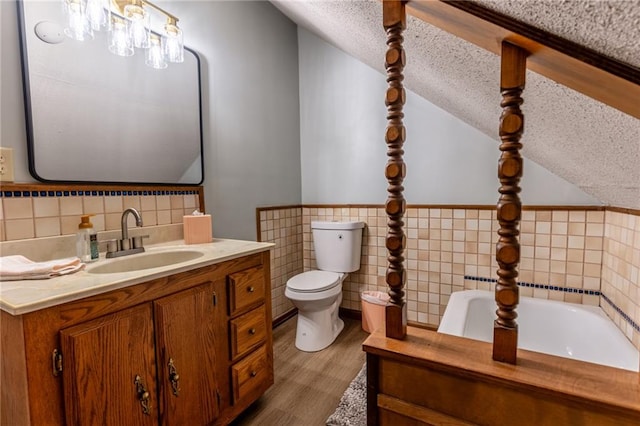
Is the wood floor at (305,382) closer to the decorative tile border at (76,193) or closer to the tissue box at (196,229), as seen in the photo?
the tissue box at (196,229)

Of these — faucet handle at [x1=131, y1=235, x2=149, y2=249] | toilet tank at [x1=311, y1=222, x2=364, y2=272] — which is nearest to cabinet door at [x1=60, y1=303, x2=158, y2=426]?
faucet handle at [x1=131, y1=235, x2=149, y2=249]

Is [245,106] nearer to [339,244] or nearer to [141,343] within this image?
[339,244]

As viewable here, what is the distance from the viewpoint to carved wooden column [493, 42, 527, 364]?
2.14ft

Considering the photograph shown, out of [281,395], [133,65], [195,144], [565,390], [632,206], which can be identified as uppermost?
[133,65]

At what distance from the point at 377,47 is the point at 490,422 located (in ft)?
5.09

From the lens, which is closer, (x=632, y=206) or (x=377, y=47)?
(x=632, y=206)

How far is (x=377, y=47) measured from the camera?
1.54 meters

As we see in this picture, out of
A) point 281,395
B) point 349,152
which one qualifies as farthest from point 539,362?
point 349,152

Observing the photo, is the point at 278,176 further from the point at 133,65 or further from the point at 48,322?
the point at 48,322

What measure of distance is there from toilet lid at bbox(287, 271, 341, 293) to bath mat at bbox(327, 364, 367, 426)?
60 cm

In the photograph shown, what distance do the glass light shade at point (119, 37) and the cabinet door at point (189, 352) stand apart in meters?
1.19

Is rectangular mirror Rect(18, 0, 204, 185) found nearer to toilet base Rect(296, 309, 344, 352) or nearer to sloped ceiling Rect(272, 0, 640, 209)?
sloped ceiling Rect(272, 0, 640, 209)

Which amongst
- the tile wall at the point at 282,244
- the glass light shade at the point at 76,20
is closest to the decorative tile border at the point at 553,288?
the tile wall at the point at 282,244

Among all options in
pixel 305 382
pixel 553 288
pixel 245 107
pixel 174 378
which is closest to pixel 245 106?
pixel 245 107
